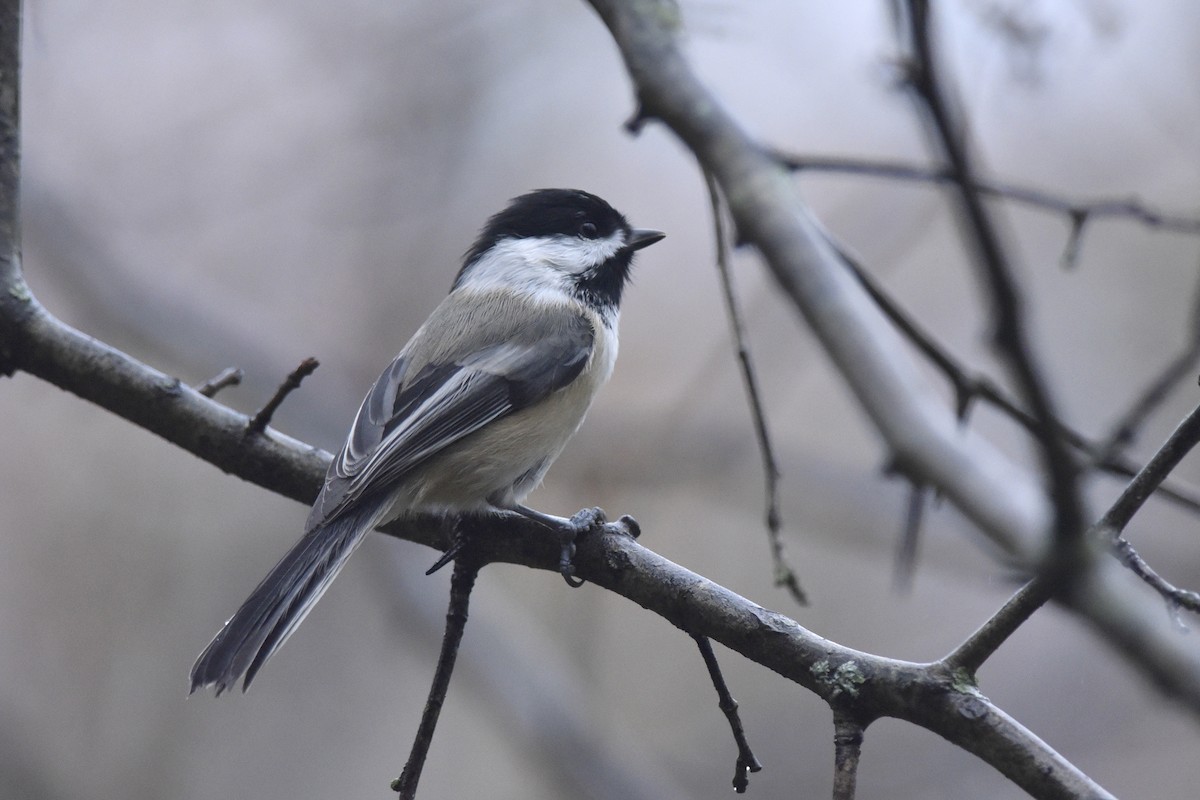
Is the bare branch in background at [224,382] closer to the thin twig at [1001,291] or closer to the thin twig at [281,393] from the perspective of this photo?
the thin twig at [281,393]

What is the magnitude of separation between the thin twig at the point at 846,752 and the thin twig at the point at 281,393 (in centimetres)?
101

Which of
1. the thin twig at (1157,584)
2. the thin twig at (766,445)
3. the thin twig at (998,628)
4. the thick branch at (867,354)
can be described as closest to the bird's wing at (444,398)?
the thin twig at (766,445)

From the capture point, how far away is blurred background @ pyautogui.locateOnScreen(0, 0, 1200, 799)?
3684 millimetres

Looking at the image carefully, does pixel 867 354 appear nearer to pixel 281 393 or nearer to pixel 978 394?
pixel 978 394

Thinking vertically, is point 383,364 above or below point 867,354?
above

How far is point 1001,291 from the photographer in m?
0.76

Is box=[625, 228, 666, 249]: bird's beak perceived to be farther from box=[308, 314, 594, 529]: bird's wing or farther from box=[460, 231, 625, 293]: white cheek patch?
box=[308, 314, 594, 529]: bird's wing

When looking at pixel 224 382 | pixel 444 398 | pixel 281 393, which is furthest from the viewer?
pixel 444 398

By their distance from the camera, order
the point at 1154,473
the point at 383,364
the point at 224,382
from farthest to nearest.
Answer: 1. the point at 383,364
2. the point at 224,382
3. the point at 1154,473

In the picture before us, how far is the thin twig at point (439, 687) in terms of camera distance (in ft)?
5.07

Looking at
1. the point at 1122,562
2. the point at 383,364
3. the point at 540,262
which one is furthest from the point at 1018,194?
the point at 383,364

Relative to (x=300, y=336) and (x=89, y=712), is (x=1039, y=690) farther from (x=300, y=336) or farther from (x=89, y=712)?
(x=89, y=712)

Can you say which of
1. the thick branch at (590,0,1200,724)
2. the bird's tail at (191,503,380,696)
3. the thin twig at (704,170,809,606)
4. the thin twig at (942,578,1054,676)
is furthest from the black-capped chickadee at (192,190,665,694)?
the thin twig at (942,578,1054,676)

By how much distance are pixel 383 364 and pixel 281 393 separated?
3174mm
